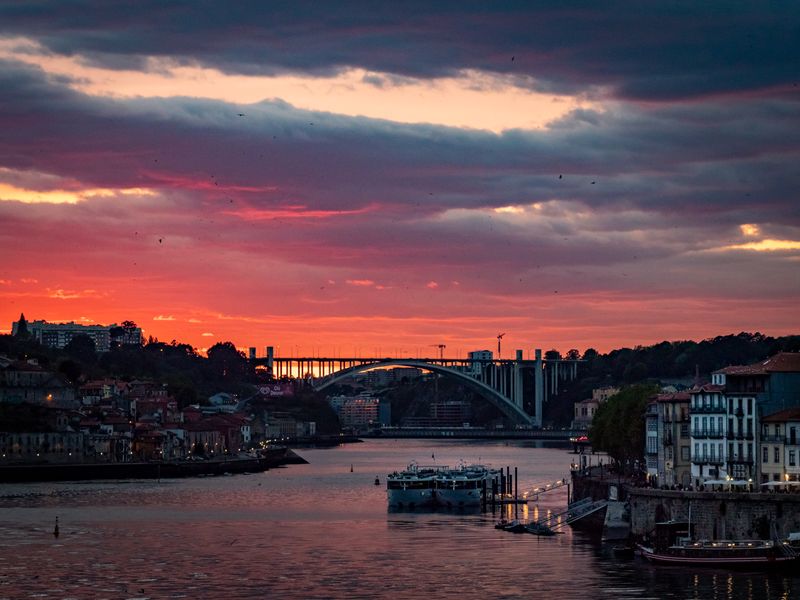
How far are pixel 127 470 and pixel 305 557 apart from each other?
8942 cm

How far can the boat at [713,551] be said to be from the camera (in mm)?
65812

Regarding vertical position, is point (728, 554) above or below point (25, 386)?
below

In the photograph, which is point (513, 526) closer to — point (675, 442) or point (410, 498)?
point (675, 442)

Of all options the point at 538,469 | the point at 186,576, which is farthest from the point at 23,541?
the point at 538,469

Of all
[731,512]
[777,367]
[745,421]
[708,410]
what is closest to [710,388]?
[708,410]

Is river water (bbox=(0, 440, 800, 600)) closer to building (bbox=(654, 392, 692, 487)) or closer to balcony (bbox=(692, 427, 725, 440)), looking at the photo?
building (bbox=(654, 392, 692, 487))

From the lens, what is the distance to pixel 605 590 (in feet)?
Result: 213

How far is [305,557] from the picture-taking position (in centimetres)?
7900

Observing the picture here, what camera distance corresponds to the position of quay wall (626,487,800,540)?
221ft

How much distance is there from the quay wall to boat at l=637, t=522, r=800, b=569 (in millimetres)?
562

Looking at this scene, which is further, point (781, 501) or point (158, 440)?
point (158, 440)

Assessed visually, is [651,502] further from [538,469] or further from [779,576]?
[538,469]

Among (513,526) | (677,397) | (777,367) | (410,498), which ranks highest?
(777,367)

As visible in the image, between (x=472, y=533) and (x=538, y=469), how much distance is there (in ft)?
274
